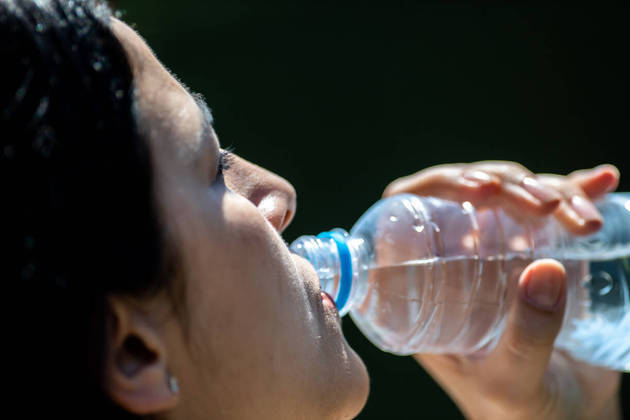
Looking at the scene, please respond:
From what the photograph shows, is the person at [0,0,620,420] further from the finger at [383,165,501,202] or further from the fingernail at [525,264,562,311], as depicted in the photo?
the finger at [383,165,501,202]

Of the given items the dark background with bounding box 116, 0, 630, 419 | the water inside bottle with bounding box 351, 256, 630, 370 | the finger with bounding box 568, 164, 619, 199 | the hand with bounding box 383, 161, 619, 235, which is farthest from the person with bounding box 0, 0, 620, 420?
the dark background with bounding box 116, 0, 630, 419

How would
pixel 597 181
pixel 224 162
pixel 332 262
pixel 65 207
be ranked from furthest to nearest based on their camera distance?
pixel 597 181 < pixel 332 262 < pixel 224 162 < pixel 65 207

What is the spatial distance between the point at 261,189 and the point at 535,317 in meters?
0.47

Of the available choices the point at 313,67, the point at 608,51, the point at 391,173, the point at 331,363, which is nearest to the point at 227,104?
the point at 313,67

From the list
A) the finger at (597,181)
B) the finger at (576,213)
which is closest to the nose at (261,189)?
the finger at (576,213)

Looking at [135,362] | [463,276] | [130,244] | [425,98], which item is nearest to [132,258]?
[130,244]

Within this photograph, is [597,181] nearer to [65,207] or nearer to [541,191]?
[541,191]

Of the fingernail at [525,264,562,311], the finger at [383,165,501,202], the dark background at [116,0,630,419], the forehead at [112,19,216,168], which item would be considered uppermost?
the forehead at [112,19,216,168]

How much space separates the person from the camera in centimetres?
56

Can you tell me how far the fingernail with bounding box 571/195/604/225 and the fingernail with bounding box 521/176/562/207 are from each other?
44mm

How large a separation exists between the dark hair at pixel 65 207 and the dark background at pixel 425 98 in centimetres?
201

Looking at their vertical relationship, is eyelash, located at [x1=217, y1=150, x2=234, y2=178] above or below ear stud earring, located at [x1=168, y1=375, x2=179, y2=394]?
above

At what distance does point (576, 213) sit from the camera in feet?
3.50

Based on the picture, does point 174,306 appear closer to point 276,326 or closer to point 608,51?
point 276,326
